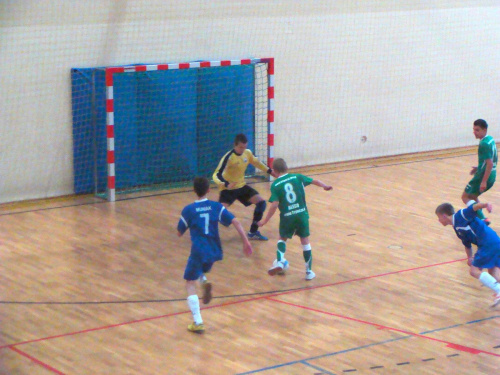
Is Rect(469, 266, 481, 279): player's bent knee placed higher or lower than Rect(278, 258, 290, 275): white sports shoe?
higher

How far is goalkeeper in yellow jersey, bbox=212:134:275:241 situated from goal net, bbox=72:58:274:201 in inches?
132

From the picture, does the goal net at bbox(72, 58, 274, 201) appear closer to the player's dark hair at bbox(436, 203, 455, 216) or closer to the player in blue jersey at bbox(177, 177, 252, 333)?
the player in blue jersey at bbox(177, 177, 252, 333)

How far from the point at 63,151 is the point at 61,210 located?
1.47 meters

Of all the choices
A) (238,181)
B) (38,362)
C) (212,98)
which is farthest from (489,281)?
(212,98)

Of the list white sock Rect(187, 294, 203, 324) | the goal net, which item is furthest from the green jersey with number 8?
the goal net

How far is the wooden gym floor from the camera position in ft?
25.0

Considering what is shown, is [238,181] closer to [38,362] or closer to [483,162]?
[483,162]

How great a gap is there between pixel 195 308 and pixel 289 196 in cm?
215

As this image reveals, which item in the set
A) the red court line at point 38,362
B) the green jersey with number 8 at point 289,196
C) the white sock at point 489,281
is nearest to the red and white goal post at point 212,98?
the green jersey with number 8 at point 289,196

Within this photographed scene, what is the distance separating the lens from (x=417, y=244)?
11.7m

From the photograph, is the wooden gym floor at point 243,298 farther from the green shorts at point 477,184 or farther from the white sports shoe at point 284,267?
the green shorts at point 477,184

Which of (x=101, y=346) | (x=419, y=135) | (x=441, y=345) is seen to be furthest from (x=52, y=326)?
(x=419, y=135)

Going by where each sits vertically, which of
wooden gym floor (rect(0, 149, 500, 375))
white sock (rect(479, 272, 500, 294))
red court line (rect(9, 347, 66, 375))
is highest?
white sock (rect(479, 272, 500, 294))

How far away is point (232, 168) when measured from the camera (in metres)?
12.0
